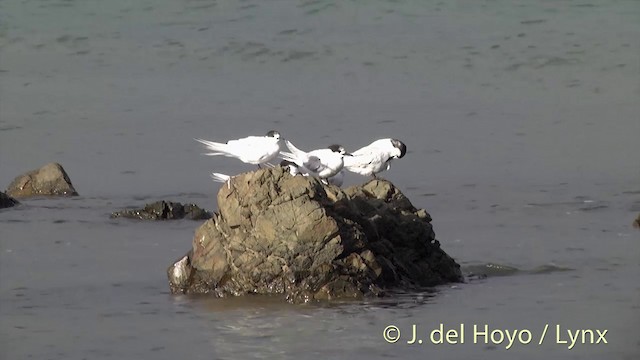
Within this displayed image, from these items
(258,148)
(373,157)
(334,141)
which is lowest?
(334,141)

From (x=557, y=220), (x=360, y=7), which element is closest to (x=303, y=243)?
(x=557, y=220)

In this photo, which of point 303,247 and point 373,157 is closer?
point 303,247

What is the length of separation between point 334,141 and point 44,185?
12.1 feet

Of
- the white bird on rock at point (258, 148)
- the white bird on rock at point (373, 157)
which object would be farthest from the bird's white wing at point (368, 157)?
the white bird on rock at point (258, 148)

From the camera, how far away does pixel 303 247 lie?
34.6 feet

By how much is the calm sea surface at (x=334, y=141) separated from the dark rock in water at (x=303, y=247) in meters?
0.23

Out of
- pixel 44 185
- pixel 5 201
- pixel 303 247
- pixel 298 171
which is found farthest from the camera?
pixel 44 185

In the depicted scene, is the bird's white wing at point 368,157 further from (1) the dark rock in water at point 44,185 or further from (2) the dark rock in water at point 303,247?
(1) the dark rock in water at point 44,185

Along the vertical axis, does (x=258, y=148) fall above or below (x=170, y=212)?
above

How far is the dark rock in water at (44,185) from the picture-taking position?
1546 cm

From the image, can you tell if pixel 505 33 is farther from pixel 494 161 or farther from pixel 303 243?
pixel 303 243

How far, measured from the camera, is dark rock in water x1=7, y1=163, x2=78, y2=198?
50.7 feet

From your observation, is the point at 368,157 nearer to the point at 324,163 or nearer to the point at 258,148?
the point at 324,163

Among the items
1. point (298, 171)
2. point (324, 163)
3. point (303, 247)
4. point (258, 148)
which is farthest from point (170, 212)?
point (303, 247)
